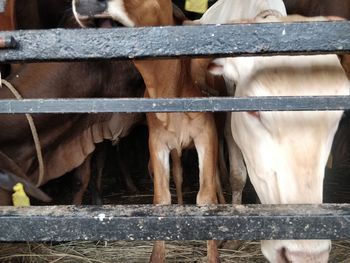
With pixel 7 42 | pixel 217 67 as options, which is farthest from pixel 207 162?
pixel 7 42

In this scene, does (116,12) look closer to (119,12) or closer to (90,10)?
(119,12)

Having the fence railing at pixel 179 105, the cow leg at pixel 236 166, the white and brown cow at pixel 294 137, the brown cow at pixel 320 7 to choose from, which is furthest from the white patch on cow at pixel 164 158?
the brown cow at pixel 320 7

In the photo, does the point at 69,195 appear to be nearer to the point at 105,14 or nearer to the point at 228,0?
the point at 228,0

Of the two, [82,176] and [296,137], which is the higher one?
[82,176]

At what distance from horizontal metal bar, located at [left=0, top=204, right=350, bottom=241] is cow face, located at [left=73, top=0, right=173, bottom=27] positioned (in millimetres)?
1067

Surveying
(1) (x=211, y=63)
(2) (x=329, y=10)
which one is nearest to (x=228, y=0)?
(2) (x=329, y=10)

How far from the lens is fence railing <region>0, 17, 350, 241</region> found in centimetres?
157

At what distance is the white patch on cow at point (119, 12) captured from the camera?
2441mm

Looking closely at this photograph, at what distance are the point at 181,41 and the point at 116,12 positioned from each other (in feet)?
3.18

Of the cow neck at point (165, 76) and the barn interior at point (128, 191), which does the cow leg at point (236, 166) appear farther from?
the cow neck at point (165, 76)

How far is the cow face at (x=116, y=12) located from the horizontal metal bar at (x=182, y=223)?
1.07 meters

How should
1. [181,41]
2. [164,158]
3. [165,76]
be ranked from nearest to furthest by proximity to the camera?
[181,41]
[165,76]
[164,158]

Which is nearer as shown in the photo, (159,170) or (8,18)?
(159,170)

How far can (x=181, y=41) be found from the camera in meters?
1.59
